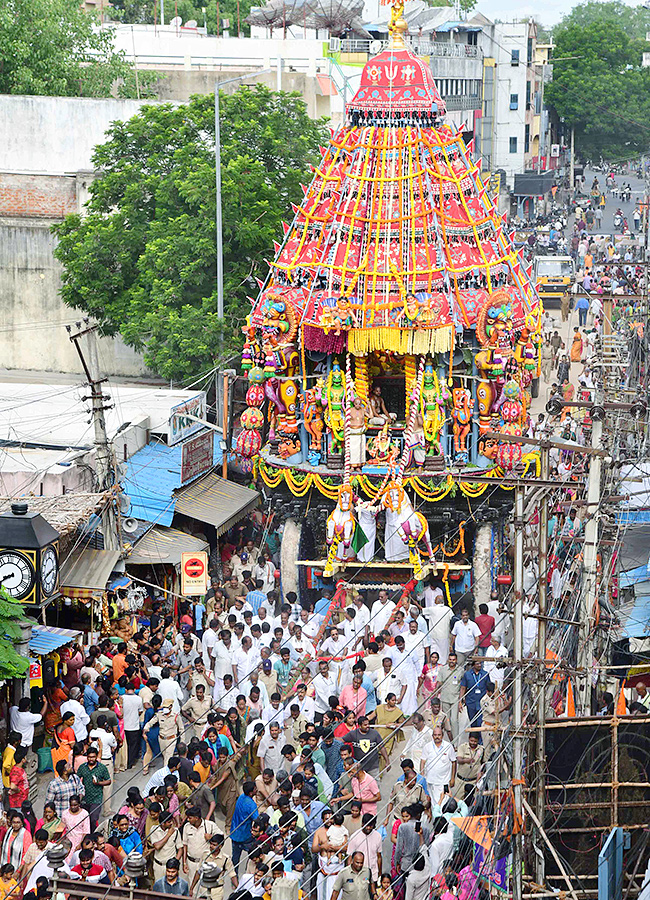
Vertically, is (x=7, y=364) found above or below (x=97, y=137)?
below

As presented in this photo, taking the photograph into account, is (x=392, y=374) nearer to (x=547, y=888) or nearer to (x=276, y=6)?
(x=547, y=888)

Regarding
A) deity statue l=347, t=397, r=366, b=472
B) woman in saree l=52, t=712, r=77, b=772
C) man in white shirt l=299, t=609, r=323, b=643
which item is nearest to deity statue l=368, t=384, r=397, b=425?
deity statue l=347, t=397, r=366, b=472

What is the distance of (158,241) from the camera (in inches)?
1128

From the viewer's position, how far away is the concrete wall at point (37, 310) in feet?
110

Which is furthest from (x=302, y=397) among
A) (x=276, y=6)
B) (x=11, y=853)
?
(x=276, y=6)

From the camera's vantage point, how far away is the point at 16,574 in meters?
17.7

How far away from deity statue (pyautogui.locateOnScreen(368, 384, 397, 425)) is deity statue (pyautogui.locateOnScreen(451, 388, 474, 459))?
0.98 meters

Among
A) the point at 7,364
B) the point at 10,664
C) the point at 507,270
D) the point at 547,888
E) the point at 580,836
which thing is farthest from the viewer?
the point at 7,364

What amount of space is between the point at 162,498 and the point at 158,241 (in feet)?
23.1

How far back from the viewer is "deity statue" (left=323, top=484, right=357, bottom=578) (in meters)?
21.6

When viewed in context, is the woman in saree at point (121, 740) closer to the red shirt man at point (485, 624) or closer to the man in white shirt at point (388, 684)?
the man in white shirt at point (388, 684)

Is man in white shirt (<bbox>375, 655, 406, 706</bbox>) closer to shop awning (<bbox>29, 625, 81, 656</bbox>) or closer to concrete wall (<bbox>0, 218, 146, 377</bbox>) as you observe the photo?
shop awning (<bbox>29, 625, 81, 656</bbox>)

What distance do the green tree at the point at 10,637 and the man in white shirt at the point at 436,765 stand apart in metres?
4.08

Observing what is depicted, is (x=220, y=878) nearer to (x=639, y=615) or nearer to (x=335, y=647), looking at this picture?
(x=335, y=647)
